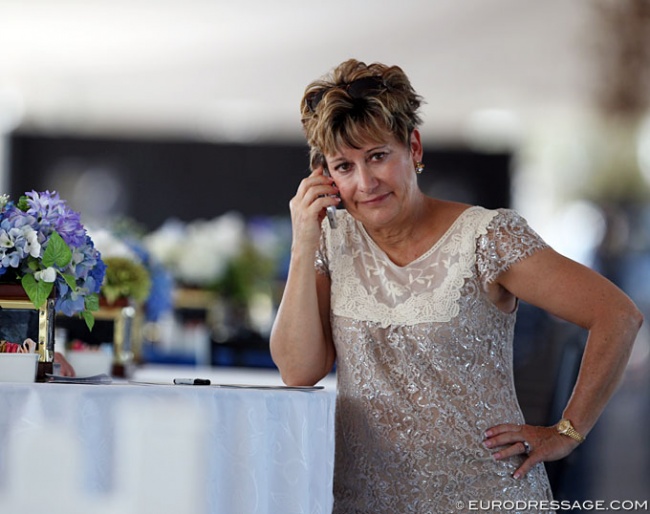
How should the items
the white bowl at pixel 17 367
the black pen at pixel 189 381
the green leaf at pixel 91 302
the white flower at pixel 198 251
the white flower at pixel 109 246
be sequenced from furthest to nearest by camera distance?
the white flower at pixel 198 251, the white flower at pixel 109 246, the green leaf at pixel 91 302, the black pen at pixel 189 381, the white bowl at pixel 17 367

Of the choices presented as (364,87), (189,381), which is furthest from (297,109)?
(189,381)

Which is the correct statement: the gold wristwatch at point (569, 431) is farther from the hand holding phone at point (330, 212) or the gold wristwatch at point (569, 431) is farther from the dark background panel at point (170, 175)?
the dark background panel at point (170, 175)

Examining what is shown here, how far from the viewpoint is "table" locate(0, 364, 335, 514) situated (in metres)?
1.60

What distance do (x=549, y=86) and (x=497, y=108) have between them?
647mm

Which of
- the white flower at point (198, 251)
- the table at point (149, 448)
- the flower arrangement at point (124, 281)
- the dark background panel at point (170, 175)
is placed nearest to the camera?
the table at point (149, 448)

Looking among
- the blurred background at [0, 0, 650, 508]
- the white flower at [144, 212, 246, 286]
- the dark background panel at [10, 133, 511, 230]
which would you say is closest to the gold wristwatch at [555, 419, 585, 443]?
the white flower at [144, 212, 246, 286]

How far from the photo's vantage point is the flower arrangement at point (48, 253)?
1921 mm

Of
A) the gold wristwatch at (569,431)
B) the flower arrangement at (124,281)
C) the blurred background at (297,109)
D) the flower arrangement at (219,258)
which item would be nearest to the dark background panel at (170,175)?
the blurred background at (297,109)

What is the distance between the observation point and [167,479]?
1.63 meters

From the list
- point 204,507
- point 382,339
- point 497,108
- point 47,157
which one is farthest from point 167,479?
point 47,157

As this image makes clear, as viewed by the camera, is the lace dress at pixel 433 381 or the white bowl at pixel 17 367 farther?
the lace dress at pixel 433 381

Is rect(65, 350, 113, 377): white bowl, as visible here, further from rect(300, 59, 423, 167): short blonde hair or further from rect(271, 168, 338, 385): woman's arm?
rect(300, 59, 423, 167): short blonde hair

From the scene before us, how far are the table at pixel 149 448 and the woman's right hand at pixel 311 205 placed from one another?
0.53 meters

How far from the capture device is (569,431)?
2.10 metres
